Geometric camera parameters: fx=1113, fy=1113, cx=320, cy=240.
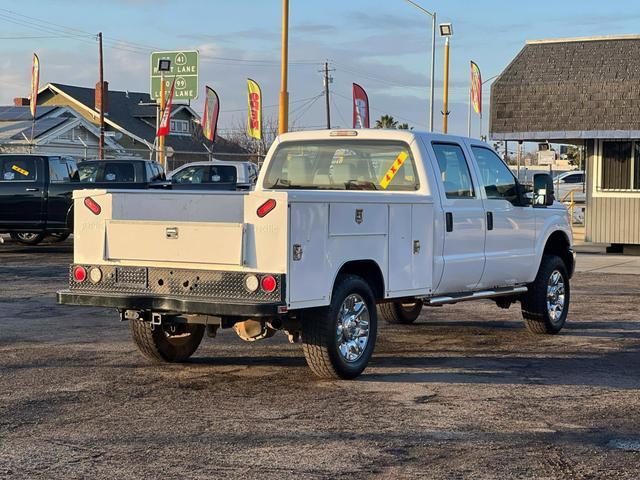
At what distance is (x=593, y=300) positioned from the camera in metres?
15.9

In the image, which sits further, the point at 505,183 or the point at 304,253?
the point at 505,183

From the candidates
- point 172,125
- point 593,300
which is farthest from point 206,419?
point 172,125

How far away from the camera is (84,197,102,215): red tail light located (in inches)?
365

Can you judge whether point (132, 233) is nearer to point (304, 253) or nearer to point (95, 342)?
point (304, 253)

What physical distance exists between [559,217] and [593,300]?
3405 millimetres

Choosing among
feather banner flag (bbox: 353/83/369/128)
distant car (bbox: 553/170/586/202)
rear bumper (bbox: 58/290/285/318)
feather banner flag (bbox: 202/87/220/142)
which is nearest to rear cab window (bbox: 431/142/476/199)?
rear bumper (bbox: 58/290/285/318)

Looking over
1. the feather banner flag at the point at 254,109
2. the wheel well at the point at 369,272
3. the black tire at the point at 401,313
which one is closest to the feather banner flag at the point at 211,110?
the feather banner flag at the point at 254,109

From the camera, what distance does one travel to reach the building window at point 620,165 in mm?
24828

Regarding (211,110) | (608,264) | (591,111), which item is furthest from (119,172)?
(211,110)

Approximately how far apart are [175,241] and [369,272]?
177cm

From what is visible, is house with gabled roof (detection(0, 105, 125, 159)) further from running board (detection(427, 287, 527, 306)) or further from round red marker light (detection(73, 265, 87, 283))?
round red marker light (detection(73, 265, 87, 283))

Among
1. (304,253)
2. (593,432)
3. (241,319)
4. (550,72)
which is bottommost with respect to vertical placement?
(593,432)

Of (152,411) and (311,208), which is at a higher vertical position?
(311,208)

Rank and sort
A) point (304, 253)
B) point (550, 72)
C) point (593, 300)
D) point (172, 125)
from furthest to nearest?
1. point (172, 125)
2. point (550, 72)
3. point (593, 300)
4. point (304, 253)
